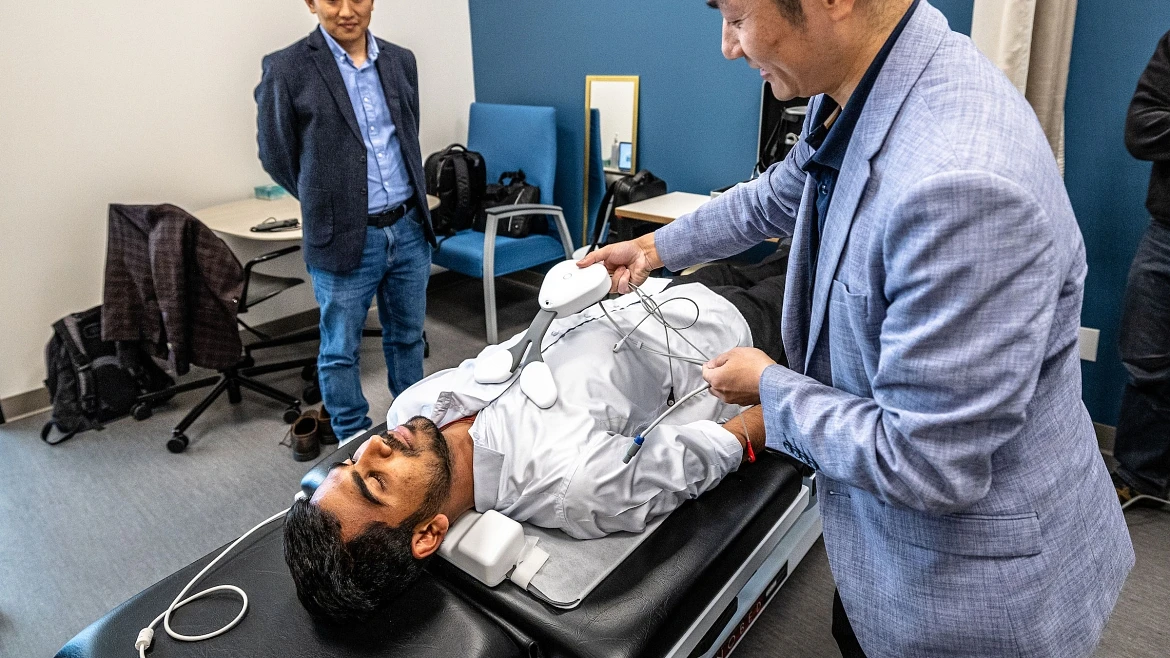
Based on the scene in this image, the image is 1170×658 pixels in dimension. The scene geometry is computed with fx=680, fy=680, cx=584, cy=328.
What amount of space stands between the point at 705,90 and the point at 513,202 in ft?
3.46

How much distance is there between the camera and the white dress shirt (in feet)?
4.35

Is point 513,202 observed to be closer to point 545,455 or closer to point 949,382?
point 545,455

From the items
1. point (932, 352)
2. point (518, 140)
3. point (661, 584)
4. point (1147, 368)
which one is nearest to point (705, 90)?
point (518, 140)

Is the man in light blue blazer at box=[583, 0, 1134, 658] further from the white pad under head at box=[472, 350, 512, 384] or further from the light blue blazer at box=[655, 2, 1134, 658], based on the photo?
the white pad under head at box=[472, 350, 512, 384]

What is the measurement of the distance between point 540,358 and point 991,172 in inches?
43.5

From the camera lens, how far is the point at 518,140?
11.8 ft

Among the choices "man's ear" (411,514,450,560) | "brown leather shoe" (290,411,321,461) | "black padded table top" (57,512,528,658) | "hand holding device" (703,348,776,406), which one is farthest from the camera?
"brown leather shoe" (290,411,321,461)

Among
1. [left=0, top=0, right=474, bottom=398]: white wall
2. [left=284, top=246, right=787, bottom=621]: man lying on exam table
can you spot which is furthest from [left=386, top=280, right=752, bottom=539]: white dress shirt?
[left=0, top=0, right=474, bottom=398]: white wall

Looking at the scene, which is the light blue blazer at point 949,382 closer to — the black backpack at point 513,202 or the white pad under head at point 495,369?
the white pad under head at point 495,369

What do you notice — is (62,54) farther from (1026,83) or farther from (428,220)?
(1026,83)

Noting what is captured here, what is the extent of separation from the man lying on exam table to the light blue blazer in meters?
0.44

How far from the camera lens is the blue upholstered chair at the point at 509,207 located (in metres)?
3.13

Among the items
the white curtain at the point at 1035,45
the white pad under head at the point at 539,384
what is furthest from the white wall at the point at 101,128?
the white curtain at the point at 1035,45

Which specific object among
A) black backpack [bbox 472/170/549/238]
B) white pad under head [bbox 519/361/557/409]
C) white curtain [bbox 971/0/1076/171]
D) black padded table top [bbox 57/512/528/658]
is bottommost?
black padded table top [bbox 57/512/528/658]
